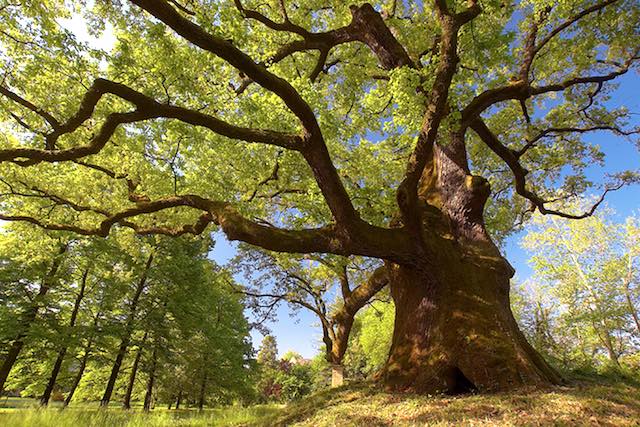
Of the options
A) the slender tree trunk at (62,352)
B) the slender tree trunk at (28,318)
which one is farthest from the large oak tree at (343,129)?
the slender tree trunk at (62,352)

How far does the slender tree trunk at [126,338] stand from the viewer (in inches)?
687

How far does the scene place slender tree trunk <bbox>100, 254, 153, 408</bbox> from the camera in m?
17.5

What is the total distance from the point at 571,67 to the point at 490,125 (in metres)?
2.81

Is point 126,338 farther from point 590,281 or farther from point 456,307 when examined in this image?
A: point 590,281

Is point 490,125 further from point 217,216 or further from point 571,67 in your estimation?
point 217,216

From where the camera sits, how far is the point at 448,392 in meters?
5.97

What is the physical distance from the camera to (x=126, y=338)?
708 inches

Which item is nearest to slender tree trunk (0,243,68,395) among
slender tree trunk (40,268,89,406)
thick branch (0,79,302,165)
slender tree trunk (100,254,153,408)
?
slender tree trunk (40,268,89,406)

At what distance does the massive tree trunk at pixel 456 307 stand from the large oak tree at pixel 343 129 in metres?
0.04

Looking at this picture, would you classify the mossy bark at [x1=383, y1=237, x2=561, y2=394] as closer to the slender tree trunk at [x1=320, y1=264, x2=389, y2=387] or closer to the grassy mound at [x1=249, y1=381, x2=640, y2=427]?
the grassy mound at [x1=249, y1=381, x2=640, y2=427]

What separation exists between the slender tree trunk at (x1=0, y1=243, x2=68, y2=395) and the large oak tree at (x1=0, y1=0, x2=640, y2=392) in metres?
6.93

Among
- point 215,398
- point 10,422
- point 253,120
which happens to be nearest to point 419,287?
point 253,120

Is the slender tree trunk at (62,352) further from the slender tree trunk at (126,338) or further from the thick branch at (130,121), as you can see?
the thick branch at (130,121)

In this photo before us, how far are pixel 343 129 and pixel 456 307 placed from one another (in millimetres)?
5263
